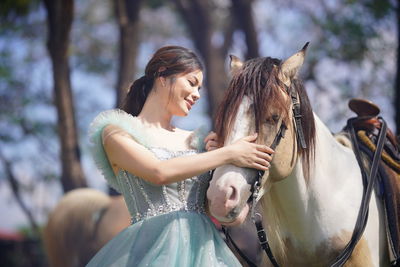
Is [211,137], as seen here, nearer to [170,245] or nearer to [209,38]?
[170,245]

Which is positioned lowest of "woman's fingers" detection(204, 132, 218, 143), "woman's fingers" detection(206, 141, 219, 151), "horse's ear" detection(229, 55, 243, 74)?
"woman's fingers" detection(206, 141, 219, 151)

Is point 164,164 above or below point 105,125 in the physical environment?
below

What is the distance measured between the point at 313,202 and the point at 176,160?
34.7 inches

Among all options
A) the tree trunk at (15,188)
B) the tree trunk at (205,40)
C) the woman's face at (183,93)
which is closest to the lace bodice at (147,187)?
the woman's face at (183,93)

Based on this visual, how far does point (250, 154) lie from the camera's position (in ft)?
8.26

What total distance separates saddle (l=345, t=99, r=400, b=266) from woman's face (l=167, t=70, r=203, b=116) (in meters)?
1.12

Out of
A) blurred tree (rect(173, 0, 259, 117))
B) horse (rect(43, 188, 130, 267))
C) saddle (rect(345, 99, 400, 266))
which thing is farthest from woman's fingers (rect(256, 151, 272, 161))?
blurred tree (rect(173, 0, 259, 117))

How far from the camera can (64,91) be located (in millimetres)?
9844

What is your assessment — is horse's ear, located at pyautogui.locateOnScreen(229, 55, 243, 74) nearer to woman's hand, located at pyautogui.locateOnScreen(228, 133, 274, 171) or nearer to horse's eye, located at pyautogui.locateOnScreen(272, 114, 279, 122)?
horse's eye, located at pyautogui.locateOnScreen(272, 114, 279, 122)

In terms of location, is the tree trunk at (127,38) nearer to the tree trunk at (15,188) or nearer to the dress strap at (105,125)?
the dress strap at (105,125)

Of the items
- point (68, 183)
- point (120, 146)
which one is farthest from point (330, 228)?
point (68, 183)

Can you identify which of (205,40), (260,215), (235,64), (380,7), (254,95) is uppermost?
(380,7)

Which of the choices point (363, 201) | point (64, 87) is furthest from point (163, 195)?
point (64, 87)

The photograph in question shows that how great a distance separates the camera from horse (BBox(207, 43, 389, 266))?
2.67 m
